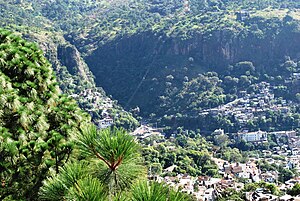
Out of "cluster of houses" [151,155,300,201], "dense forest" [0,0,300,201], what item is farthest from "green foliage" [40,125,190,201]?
"cluster of houses" [151,155,300,201]

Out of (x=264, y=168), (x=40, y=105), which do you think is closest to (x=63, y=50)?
(x=264, y=168)

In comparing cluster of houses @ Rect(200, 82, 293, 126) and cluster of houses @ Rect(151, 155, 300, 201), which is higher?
cluster of houses @ Rect(151, 155, 300, 201)

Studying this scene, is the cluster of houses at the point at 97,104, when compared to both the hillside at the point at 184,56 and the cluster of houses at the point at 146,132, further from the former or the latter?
the cluster of houses at the point at 146,132

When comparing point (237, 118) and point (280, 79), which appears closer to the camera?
point (237, 118)

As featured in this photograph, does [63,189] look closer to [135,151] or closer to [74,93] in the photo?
[135,151]

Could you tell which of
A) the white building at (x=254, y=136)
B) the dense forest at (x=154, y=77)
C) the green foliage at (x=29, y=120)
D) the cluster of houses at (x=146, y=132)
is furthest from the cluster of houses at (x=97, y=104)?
the green foliage at (x=29, y=120)

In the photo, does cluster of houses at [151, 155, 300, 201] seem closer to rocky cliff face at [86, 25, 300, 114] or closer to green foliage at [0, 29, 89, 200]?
green foliage at [0, 29, 89, 200]

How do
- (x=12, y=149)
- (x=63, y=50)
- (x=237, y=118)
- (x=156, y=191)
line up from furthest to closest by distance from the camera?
1. (x=63, y=50)
2. (x=237, y=118)
3. (x=12, y=149)
4. (x=156, y=191)

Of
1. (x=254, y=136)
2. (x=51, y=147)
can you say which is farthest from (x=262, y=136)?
(x=51, y=147)
